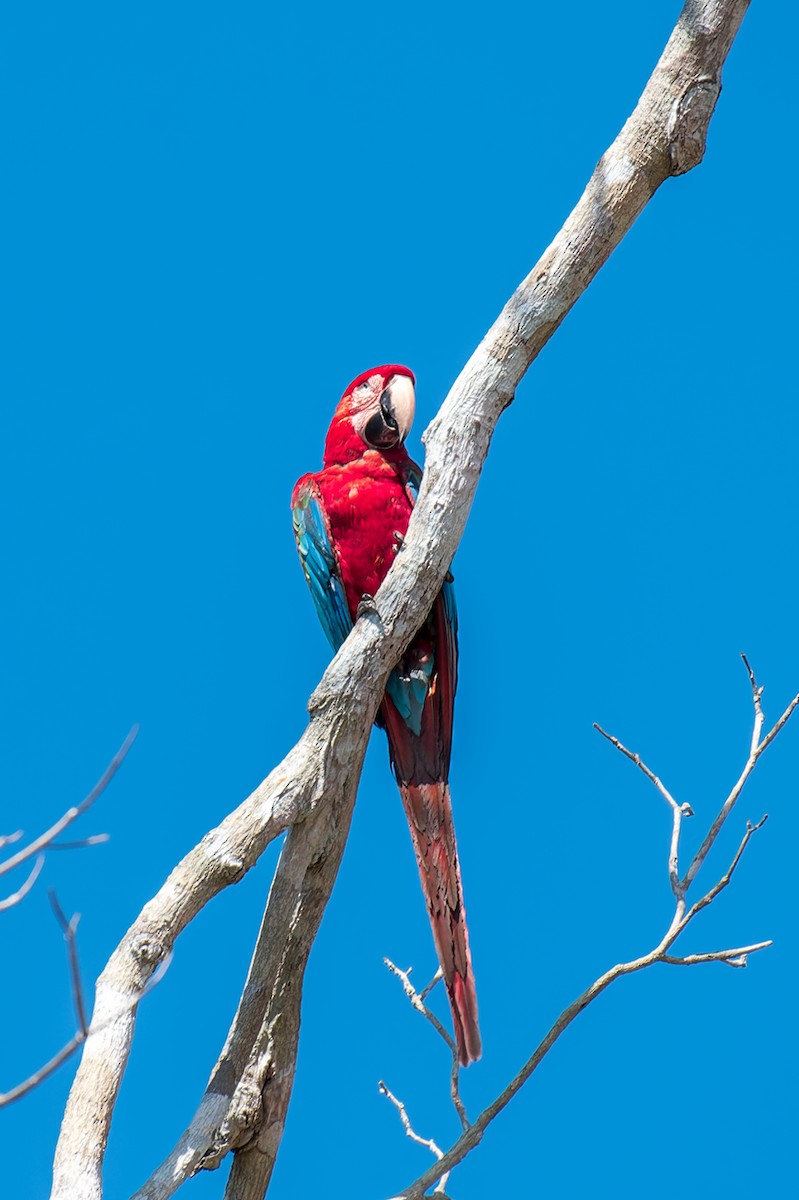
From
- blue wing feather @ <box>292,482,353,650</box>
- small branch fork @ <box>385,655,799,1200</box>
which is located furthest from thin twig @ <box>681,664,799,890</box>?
blue wing feather @ <box>292,482,353,650</box>

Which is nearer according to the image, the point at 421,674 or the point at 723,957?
the point at 723,957

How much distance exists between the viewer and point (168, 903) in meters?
2.53

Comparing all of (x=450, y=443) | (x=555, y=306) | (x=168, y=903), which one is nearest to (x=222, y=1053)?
(x=168, y=903)

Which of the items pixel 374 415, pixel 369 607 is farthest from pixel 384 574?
pixel 369 607

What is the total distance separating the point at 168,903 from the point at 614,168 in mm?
1896

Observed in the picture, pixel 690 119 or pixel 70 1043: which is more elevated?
pixel 690 119

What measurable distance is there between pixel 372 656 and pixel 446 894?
2.34 feet

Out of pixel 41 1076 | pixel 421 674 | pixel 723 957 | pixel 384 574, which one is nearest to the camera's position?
pixel 41 1076

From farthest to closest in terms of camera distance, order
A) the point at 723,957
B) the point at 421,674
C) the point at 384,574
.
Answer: the point at 384,574, the point at 421,674, the point at 723,957

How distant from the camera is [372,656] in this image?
9.24ft

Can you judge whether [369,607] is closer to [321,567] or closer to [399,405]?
[321,567]

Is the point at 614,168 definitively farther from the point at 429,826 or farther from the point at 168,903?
the point at 168,903

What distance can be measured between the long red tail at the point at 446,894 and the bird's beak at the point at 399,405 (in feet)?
3.32

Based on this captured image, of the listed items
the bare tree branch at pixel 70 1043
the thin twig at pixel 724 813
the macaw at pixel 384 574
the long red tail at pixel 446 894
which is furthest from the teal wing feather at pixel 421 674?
the bare tree branch at pixel 70 1043
